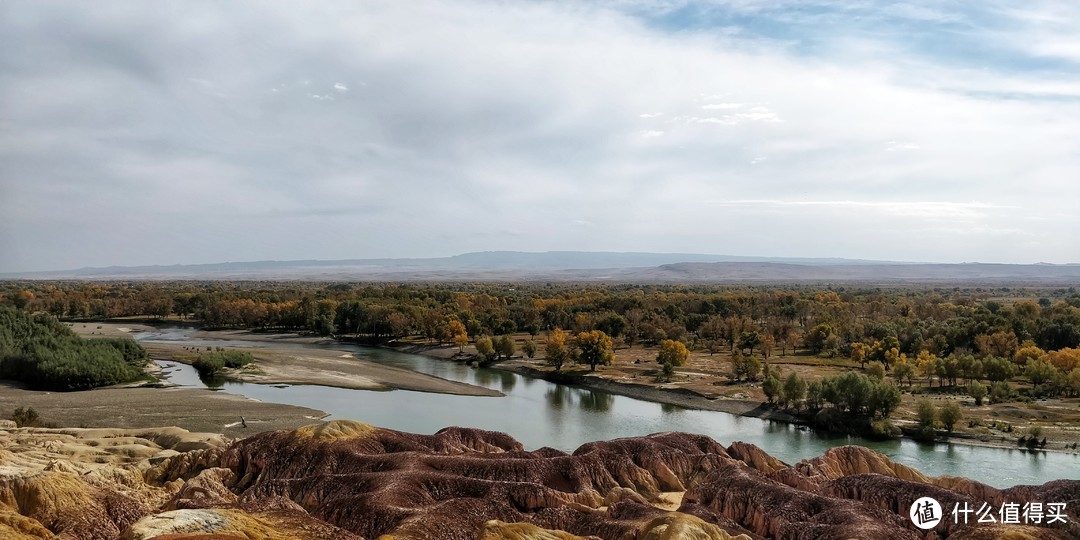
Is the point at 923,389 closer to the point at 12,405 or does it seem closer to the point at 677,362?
the point at 677,362

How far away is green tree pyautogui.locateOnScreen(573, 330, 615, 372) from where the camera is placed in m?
79.6

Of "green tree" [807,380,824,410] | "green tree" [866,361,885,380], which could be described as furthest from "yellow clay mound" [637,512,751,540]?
"green tree" [866,361,885,380]

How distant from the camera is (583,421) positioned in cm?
5578

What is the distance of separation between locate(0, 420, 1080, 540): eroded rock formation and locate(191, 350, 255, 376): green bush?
130 feet

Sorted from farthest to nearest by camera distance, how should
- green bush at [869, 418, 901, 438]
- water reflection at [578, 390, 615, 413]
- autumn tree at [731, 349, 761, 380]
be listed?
1. autumn tree at [731, 349, 761, 380]
2. water reflection at [578, 390, 615, 413]
3. green bush at [869, 418, 901, 438]

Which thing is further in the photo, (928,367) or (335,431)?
(928,367)

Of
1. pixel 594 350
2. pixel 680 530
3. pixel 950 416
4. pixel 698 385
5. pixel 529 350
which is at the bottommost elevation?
pixel 698 385

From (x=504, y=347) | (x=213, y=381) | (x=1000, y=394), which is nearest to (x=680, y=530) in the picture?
(x=1000, y=394)

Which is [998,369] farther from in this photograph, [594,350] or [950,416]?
[594,350]

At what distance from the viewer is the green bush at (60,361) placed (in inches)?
2445

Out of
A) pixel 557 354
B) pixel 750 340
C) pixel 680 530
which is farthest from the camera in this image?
pixel 750 340

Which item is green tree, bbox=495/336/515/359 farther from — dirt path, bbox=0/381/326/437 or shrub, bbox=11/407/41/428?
shrub, bbox=11/407/41/428

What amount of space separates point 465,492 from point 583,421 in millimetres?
31712

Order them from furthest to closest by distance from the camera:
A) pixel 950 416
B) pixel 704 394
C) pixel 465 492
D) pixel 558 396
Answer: pixel 558 396
pixel 704 394
pixel 950 416
pixel 465 492
